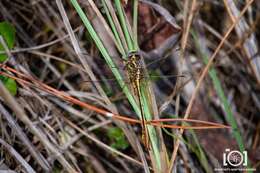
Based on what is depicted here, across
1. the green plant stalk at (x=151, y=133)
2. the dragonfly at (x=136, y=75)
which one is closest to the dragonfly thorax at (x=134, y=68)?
the dragonfly at (x=136, y=75)

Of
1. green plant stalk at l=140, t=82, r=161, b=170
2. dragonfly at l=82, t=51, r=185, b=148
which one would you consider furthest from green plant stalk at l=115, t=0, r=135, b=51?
green plant stalk at l=140, t=82, r=161, b=170

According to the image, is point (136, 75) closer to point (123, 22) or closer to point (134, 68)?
point (134, 68)

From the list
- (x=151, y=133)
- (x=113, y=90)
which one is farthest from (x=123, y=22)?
(x=113, y=90)

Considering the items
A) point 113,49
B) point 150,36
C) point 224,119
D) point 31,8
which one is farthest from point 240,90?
point 31,8

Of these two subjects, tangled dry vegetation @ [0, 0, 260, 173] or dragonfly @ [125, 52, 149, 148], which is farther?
tangled dry vegetation @ [0, 0, 260, 173]

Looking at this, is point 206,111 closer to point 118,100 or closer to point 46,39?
point 118,100

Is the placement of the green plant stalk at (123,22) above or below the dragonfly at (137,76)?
above

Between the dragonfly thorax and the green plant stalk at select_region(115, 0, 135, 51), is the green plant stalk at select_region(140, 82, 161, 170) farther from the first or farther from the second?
the green plant stalk at select_region(115, 0, 135, 51)

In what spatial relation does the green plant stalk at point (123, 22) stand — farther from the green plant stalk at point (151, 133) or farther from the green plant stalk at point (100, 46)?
the green plant stalk at point (151, 133)

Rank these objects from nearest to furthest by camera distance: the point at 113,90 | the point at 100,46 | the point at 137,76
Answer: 1. the point at 100,46
2. the point at 137,76
3. the point at 113,90
